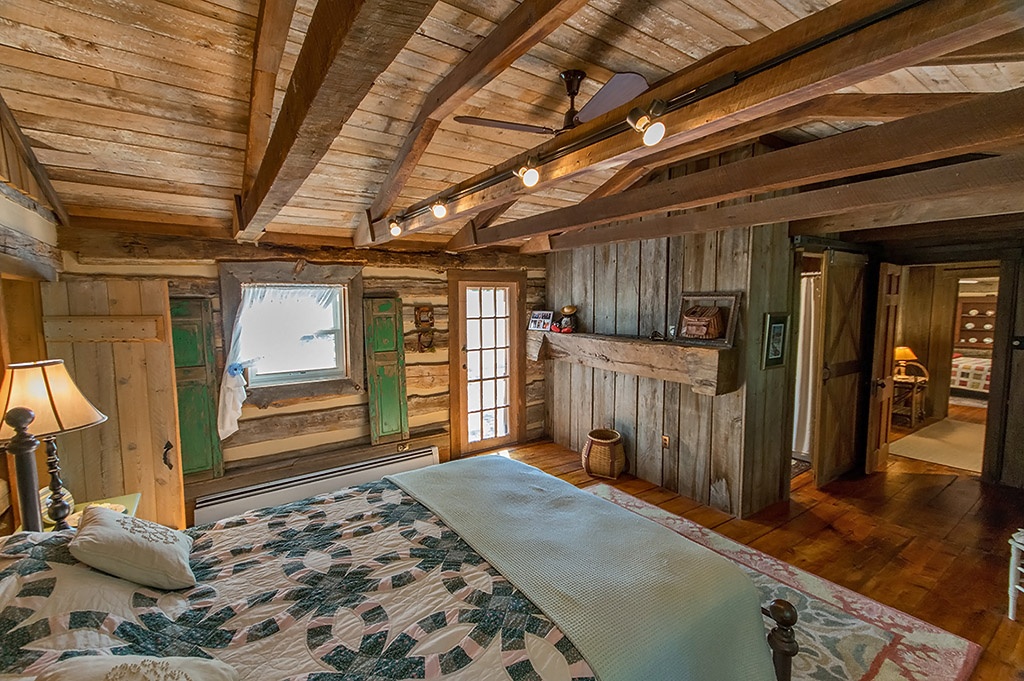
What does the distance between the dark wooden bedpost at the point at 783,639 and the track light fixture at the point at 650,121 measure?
170 cm

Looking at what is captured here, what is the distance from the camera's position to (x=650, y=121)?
5.29 ft

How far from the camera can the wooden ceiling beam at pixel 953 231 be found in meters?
3.67

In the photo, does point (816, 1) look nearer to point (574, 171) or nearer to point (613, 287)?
point (574, 171)

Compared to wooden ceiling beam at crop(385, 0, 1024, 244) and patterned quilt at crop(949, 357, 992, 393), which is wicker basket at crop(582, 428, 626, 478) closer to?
wooden ceiling beam at crop(385, 0, 1024, 244)

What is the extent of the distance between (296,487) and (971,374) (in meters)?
10.1

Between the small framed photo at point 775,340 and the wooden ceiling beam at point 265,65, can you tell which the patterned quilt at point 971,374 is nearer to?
the small framed photo at point 775,340

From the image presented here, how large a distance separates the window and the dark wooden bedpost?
11.8 ft

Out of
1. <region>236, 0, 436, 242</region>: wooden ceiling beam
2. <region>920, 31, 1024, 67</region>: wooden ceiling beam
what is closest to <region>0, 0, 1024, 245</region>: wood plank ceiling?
<region>920, 31, 1024, 67</region>: wooden ceiling beam

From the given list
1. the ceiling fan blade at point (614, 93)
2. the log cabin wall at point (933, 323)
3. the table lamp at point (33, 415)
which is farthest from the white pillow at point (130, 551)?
the log cabin wall at point (933, 323)

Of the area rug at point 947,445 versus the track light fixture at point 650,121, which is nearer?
the track light fixture at point 650,121

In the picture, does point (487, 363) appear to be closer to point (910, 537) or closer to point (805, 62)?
point (910, 537)

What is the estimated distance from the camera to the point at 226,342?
3.53 meters

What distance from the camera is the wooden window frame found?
3.52 m

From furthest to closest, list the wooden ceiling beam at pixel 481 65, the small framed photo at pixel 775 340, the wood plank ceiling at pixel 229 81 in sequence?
the small framed photo at pixel 775 340 < the wood plank ceiling at pixel 229 81 < the wooden ceiling beam at pixel 481 65
